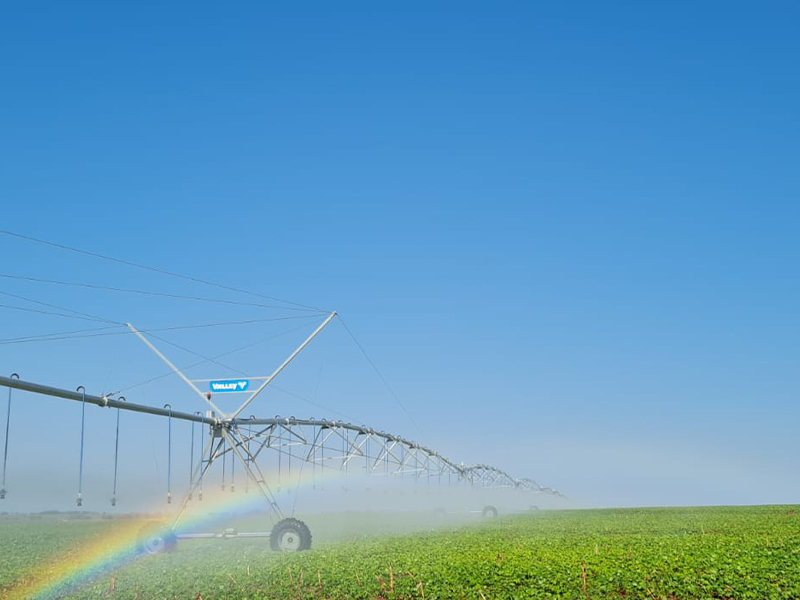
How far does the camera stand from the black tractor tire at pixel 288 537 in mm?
34344

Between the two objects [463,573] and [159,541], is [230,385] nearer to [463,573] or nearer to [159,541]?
[159,541]

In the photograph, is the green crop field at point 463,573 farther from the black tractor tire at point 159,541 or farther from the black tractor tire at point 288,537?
the black tractor tire at point 288,537

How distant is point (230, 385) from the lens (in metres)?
37.7

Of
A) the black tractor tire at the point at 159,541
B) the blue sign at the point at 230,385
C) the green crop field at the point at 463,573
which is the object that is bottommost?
the green crop field at the point at 463,573

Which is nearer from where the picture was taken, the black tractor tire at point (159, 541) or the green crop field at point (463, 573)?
the green crop field at point (463, 573)

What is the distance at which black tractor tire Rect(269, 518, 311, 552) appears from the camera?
3434 centimetres

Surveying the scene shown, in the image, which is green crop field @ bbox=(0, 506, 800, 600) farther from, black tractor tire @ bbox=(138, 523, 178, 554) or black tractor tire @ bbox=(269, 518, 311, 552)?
black tractor tire @ bbox=(269, 518, 311, 552)

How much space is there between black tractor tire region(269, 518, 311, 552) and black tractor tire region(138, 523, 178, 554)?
3945 mm

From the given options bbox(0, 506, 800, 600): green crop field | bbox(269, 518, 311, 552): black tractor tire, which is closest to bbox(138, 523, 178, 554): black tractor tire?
bbox(0, 506, 800, 600): green crop field

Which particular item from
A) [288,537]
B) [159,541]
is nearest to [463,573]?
[288,537]

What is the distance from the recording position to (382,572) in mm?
27359

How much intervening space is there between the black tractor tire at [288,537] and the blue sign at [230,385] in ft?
20.4

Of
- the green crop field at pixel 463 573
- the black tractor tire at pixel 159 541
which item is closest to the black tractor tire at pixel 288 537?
the green crop field at pixel 463 573

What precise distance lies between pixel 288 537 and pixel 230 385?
7.22m
